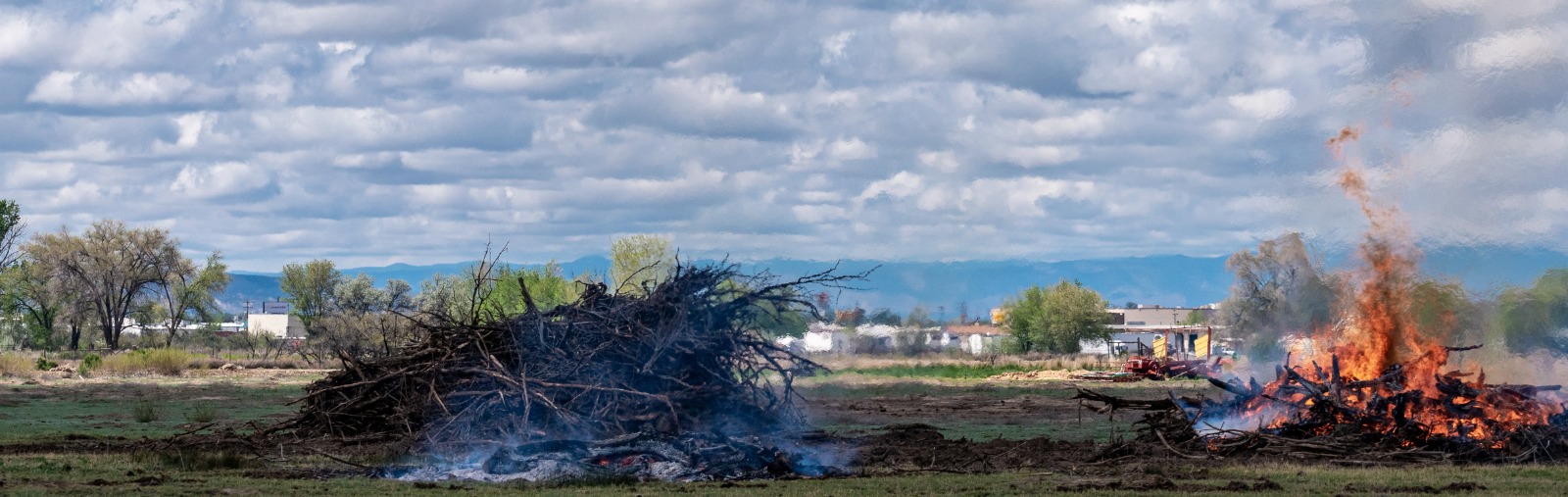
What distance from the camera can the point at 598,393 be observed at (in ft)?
78.4

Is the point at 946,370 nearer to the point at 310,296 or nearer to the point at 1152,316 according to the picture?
the point at 310,296

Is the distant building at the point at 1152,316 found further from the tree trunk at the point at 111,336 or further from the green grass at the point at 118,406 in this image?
the green grass at the point at 118,406

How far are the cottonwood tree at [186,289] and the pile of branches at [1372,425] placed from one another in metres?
99.8

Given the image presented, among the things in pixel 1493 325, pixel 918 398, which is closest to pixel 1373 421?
pixel 1493 325

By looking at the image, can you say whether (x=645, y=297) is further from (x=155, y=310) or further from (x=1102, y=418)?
(x=155, y=310)

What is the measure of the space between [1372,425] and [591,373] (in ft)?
41.4

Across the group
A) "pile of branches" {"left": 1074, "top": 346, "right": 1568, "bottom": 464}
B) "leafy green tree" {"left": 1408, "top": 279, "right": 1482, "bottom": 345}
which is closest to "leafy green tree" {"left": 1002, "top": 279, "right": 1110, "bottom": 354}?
"leafy green tree" {"left": 1408, "top": 279, "right": 1482, "bottom": 345}

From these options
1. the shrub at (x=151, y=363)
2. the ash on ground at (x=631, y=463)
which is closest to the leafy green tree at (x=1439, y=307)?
the ash on ground at (x=631, y=463)

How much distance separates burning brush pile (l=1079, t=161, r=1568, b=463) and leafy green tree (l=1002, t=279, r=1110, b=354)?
87812 millimetres

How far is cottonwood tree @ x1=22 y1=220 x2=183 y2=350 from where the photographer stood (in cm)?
10794

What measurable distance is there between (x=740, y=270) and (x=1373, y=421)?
10.9 meters

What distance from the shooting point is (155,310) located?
11744 centimetres

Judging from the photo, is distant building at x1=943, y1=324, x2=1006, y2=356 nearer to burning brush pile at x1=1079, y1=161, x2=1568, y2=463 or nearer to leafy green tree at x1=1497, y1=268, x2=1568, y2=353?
leafy green tree at x1=1497, y1=268, x2=1568, y2=353

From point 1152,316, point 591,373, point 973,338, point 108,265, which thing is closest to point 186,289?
point 108,265
